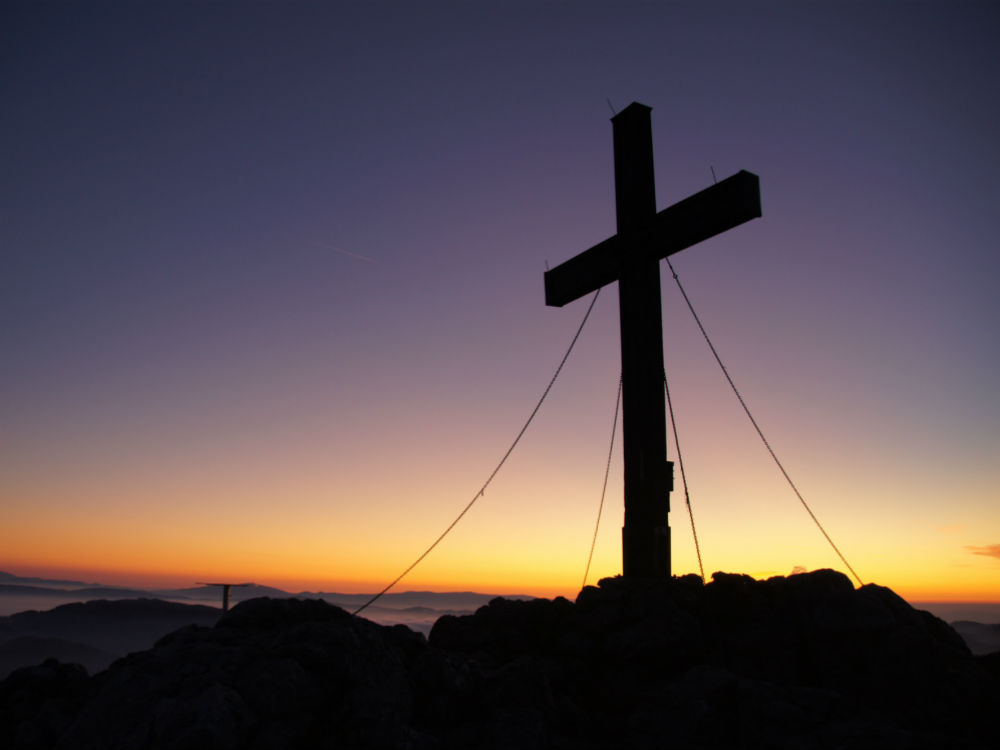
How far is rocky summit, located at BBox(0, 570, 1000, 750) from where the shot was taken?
504 cm

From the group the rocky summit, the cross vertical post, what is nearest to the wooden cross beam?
the cross vertical post

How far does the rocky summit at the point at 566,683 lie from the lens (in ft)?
16.5

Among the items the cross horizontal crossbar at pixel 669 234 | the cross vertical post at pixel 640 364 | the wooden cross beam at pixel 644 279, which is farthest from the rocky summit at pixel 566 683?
the cross horizontal crossbar at pixel 669 234

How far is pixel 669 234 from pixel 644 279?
2.06 ft

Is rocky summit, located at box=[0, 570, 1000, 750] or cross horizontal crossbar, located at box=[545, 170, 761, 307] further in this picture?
cross horizontal crossbar, located at box=[545, 170, 761, 307]

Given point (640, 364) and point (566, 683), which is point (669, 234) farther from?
point (566, 683)

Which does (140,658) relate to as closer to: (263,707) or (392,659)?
(263,707)

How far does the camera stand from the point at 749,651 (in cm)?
691

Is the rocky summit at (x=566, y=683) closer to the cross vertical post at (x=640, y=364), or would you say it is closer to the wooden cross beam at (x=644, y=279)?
the cross vertical post at (x=640, y=364)

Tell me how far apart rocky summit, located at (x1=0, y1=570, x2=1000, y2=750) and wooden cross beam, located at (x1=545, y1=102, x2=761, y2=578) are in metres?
1.14

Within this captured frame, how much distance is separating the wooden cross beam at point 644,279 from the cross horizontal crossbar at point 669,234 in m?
0.01

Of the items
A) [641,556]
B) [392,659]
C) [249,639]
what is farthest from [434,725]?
[641,556]

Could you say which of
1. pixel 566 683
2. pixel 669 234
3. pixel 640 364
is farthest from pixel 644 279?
pixel 566 683

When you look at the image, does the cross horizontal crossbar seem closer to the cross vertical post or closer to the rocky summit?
the cross vertical post
